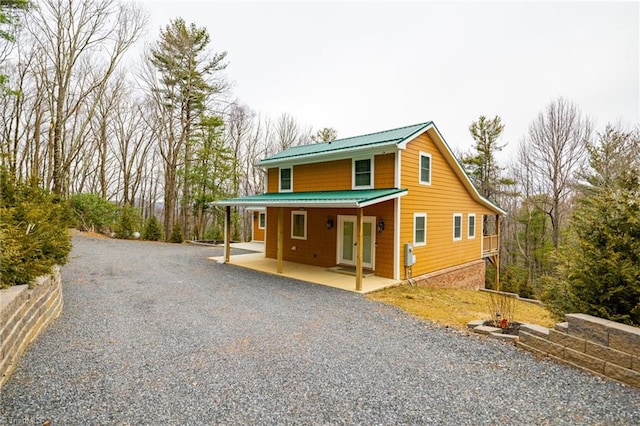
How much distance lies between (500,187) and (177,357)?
25.0 meters

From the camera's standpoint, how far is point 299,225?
12.0 meters

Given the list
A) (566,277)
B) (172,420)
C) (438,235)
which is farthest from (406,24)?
(172,420)

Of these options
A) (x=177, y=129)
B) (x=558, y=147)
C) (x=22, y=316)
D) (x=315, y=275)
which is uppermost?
(x=177, y=129)

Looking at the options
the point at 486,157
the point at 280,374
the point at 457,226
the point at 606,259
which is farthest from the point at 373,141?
the point at 486,157

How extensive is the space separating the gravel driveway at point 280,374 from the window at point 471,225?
908cm

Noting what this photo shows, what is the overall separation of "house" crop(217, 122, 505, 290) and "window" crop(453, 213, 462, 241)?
4 cm

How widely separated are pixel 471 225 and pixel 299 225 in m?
7.72

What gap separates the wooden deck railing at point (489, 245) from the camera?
1491 cm

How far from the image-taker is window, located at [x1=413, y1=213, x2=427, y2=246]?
1003 centimetres

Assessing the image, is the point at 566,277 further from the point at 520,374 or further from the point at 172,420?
the point at 172,420

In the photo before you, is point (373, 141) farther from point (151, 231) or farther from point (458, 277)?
point (151, 231)

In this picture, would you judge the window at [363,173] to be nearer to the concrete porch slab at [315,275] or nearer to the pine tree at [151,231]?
the concrete porch slab at [315,275]

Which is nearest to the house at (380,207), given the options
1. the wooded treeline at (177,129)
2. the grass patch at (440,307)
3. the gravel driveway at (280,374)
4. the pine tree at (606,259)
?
the grass patch at (440,307)

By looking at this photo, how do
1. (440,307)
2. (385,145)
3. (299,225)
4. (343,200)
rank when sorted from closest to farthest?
(440,307) < (343,200) < (385,145) < (299,225)
